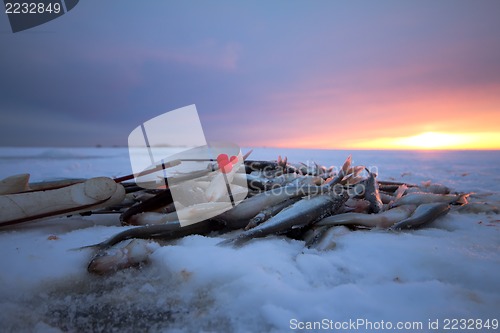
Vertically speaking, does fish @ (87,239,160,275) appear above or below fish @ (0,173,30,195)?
below

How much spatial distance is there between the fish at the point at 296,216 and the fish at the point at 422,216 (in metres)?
0.51

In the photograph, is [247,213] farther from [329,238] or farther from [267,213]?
[329,238]

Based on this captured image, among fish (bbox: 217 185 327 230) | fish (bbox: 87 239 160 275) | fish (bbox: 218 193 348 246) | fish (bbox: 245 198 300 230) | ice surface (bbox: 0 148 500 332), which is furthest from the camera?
fish (bbox: 217 185 327 230)

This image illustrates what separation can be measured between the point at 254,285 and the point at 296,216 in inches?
32.9

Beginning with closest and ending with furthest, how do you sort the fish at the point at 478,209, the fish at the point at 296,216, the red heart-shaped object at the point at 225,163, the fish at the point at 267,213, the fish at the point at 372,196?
the fish at the point at 296,216
the fish at the point at 267,213
the fish at the point at 372,196
the fish at the point at 478,209
the red heart-shaped object at the point at 225,163

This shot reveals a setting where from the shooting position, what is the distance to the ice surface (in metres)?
1.22

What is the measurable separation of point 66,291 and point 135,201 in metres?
1.93

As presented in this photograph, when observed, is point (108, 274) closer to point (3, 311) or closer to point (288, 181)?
point (3, 311)

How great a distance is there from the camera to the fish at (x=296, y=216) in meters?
2.00

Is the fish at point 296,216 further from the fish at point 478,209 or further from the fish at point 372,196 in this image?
the fish at point 478,209

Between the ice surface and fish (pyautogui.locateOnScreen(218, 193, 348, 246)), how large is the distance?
0.31 feet

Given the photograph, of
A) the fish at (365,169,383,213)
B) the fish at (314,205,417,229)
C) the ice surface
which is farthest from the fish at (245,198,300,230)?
the fish at (365,169,383,213)

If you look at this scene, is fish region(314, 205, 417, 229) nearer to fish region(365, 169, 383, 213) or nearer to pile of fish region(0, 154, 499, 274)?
pile of fish region(0, 154, 499, 274)

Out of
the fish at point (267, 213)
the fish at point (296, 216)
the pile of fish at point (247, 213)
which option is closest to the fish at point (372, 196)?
the pile of fish at point (247, 213)
